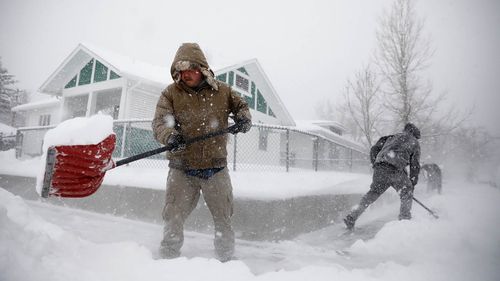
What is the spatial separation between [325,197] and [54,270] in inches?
171

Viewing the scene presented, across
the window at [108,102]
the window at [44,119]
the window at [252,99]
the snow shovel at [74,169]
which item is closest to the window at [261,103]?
the window at [252,99]

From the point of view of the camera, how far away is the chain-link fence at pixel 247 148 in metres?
5.92

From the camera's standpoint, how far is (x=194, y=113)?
2.88 m

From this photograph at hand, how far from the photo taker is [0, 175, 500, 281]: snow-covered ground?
176 centimetres

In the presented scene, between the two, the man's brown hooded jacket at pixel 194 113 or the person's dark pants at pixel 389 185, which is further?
the person's dark pants at pixel 389 185

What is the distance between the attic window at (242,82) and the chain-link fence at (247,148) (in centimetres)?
325

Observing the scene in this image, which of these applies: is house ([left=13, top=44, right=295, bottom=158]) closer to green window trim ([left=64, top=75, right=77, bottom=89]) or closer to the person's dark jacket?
green window trim ([left=64, top=75, right=77, bottom=89])

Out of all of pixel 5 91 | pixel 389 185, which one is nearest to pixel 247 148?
pixel 389 185

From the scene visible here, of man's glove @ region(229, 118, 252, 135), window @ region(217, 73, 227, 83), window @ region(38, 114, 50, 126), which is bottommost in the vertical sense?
man's glove @ region(229, 118, 252, 135)

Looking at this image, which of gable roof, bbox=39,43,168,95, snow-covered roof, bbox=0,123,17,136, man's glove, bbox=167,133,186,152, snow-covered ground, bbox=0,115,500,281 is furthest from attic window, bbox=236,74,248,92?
snow-covered roof, bbox=0,123,17,136

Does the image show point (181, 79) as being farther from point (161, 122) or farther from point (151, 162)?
point (151, 162)

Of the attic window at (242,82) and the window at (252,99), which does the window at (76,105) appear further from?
the window at (252,99)

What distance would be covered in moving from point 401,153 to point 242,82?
41.5 feet

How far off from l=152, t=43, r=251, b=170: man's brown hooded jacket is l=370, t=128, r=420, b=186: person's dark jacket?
109 inches
